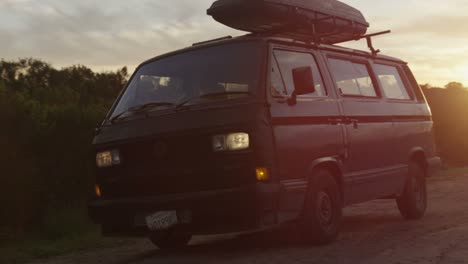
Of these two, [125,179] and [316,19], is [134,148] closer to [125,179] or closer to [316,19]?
[125,179]

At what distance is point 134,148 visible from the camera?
7074mm

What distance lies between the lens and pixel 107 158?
287 inches

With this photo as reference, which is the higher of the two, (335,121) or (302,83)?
(302,83)

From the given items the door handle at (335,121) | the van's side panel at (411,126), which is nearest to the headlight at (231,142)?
the door handle at (335,121)

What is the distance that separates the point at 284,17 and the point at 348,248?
8.86 ft

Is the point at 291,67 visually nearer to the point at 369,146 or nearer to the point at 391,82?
the point at 369,146

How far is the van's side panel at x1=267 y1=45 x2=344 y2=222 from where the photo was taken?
682 centimetres

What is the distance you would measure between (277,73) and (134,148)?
5.33ft

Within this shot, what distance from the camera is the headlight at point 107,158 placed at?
7219mm

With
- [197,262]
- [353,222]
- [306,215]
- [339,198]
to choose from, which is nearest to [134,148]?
[197,262]

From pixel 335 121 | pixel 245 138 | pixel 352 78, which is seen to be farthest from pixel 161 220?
pixel 352 78

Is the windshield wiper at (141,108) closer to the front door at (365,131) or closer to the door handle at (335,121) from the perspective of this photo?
the door handle at (335,121)

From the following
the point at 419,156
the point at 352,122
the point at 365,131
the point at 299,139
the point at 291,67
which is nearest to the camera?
A: the point at 299,139

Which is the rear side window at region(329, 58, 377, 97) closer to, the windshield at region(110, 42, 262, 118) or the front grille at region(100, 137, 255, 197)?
the windshield at region(110, 42, 262, 118)
